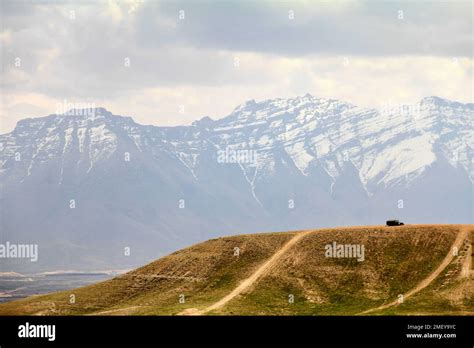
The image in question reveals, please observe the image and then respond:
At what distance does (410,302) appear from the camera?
195250 millimetres
